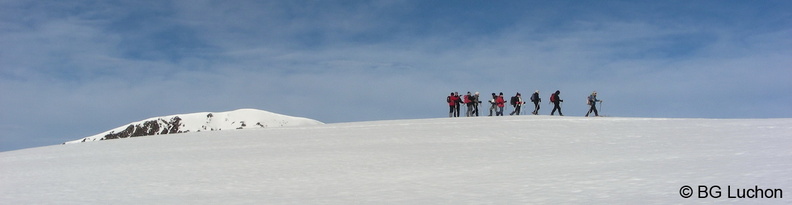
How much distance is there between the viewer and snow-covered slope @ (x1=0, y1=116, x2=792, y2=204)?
10469mm

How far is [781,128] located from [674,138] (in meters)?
3.80

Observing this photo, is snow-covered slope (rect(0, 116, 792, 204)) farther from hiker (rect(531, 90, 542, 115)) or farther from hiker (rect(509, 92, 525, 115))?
hiker (rect(509, 92, 525, 115))

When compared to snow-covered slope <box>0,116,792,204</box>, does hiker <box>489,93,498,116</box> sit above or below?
above

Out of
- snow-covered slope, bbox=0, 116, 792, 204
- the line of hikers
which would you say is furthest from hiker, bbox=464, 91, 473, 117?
snow-covered slope, bbox=0, 116, 792, 204

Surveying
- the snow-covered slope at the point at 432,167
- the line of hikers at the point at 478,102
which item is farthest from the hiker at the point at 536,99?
the snow-covered slope at the point at 432,167

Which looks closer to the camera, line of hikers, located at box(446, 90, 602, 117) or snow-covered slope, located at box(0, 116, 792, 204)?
snow-covered slope, located at box(0, 116, 792, 204)

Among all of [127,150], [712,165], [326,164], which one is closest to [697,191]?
[712,165]

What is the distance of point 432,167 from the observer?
566 inches

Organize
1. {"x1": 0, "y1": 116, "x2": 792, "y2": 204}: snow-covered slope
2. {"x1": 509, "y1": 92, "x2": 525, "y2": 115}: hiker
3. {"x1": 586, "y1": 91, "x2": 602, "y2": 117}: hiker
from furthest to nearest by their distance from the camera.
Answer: {"x1": 509, "y1": 92, "x2": 525, "y2": 115}: hiker < {"x1": 586, "y1": 91, "x2": 602, "y2": 117}: hiker < {"x1": 0, "y1": 116, "x2": 792, "y2": 204}: snow-covered slope

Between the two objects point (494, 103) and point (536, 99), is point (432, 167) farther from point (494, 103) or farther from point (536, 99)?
point (494, 103)

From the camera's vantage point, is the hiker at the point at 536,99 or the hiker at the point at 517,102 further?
the hiker at the point at 517,102

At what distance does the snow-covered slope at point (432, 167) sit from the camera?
10469 mm

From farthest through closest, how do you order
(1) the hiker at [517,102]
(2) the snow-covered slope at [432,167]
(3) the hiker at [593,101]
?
1. (1) the hiker at [517,102]
2. (3) the hiker at [593,101]
3. (2) the snow-covered slope at [432,167]

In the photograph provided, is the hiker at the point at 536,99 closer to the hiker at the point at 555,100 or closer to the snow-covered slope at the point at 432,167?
the hiker at the point at 555,100
